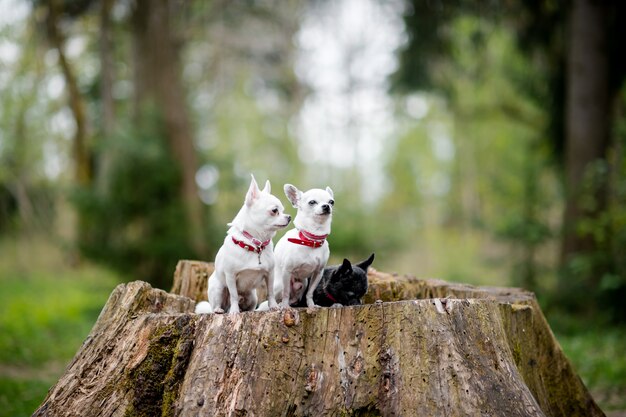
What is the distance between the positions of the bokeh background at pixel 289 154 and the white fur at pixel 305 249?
367cm

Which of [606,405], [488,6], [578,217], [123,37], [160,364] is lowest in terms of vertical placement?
[606,405]

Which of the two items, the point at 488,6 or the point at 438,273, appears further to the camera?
the point at 438,273

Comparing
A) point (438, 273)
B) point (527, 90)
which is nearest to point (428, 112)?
point (438, 273)

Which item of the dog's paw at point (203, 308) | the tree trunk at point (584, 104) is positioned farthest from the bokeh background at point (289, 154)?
the dog's paw at point (203, 308)

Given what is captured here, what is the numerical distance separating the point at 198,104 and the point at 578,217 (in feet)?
52.4

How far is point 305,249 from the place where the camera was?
458cm

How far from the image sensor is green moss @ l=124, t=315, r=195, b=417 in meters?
4.31

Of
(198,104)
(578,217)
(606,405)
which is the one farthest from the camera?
(198,104)

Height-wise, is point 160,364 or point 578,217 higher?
point 578,217

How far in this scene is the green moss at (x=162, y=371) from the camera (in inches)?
170

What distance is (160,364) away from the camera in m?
4.39

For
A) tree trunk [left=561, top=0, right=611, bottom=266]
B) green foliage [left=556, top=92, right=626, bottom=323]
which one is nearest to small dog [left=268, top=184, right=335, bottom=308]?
green foliage [left=556, top=92, right=626, bottom=323]

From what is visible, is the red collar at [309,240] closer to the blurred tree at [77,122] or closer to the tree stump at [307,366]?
the tree stump at [307,366]

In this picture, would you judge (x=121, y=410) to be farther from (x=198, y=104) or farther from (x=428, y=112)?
(x=428, y=112)
